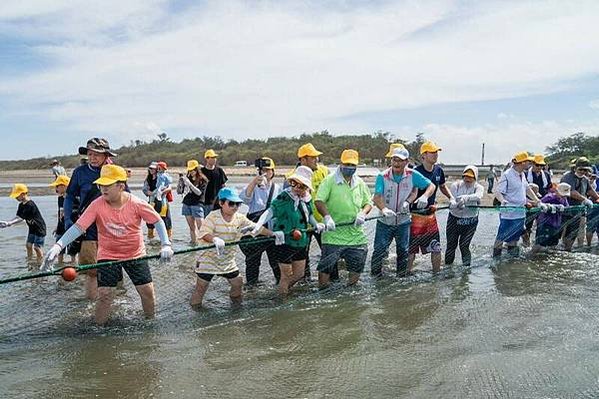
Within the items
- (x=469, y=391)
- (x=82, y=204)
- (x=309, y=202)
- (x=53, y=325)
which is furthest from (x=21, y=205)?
(x=469, y=391)

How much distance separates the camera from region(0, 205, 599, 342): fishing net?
5.89 metres

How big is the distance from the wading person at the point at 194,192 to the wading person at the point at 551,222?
19.2 ft

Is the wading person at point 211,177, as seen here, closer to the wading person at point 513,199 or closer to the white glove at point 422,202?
the white glove at point 422,202

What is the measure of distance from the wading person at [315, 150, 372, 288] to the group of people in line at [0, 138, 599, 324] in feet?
0.04

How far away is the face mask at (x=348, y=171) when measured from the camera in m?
6.78

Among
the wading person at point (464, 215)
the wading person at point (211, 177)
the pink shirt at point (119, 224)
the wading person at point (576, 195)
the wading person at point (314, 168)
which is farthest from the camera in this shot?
the wading person at point (211, 177)

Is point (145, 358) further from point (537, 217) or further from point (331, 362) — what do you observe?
point (537, 217)

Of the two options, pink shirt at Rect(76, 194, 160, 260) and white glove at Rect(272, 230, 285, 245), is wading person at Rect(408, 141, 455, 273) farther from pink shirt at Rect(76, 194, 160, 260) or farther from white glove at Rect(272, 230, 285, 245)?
pink shirt at Rect(76, 194, 160, 260)

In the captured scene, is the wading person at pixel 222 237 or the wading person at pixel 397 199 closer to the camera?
the wading person at pixel 222 237

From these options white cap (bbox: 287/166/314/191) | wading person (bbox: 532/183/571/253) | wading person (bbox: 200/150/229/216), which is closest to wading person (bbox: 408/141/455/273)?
white cap (bbox: 287/166/314/191)

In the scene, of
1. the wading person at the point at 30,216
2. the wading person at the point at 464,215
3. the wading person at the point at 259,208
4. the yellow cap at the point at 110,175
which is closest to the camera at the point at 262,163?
the wading person at the point at 259,208

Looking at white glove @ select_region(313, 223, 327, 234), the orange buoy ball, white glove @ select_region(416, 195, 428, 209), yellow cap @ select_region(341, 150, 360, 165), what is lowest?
the orange buoy ball

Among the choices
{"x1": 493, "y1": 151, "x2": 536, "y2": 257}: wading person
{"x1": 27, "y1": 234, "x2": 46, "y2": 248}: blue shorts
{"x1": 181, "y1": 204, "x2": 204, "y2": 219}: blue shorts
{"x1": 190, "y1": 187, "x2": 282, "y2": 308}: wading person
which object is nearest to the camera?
{"x1": 190, "y1": 187, "x2": 282, "y2": 308}: wading person

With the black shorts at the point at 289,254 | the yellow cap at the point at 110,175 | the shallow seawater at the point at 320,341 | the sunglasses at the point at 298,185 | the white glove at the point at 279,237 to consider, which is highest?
the yellow cap at the point at 110,175
